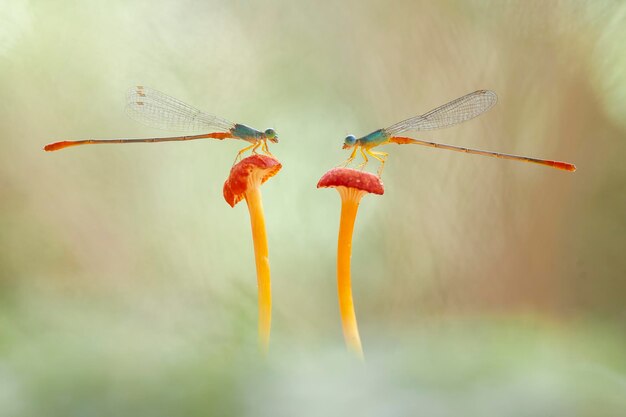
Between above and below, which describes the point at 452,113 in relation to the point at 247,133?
above

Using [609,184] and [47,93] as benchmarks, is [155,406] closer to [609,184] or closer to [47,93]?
[47,93]

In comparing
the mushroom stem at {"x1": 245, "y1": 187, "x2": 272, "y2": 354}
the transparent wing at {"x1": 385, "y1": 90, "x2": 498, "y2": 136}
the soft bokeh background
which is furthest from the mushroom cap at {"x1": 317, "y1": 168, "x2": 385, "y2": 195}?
the transparent wing at {"x1": 385, "y1": 90, "x2": 498, "y2": 136}

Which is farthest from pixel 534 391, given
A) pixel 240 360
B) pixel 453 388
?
pixel 240 360

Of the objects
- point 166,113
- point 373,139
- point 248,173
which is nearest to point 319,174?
point 373,139

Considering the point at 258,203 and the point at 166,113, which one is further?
the point at 166,113

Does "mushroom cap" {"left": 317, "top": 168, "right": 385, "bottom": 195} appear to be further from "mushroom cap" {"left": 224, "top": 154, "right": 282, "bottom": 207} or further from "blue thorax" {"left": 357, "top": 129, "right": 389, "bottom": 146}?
"blue thorax" {"left": 357, "top": 129, "right": 389, "bottom": 146}

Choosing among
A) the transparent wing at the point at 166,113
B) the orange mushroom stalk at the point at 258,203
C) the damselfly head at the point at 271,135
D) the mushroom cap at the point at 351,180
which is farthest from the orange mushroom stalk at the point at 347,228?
the transparent wing at the point at 166,113

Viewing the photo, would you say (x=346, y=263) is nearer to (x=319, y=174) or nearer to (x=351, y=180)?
(x=351, y=180)
